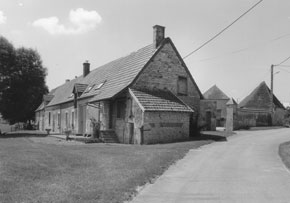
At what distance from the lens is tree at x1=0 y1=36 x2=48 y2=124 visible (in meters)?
36.2

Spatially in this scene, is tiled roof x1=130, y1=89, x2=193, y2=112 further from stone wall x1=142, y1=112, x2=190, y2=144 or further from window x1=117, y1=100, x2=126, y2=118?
window x1=117, y1=100, x2=126, y2=118

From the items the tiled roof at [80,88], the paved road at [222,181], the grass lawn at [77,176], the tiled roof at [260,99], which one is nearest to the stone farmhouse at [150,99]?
the tiled roof at [80,88]

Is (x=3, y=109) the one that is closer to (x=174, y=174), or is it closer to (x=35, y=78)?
(x=35, y=78)

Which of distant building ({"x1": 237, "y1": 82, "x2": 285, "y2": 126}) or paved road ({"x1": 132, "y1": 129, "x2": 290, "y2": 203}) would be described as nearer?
paved road ({"x1": 132, "y1": 129, "x2": 290, "y2": 203})

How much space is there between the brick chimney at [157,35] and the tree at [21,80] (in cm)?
1824

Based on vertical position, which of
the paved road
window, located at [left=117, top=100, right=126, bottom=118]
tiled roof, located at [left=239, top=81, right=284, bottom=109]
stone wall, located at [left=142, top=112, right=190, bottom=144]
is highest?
tiled roof, located at [left=239, top=81, right=284, bottom=109]

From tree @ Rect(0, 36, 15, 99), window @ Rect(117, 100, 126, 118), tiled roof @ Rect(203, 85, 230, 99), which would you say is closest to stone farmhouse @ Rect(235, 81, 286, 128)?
tiled roof @ Rect(203, 85, 230, 99)

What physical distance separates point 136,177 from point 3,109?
32.5m

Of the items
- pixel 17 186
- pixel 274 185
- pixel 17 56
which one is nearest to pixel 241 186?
pixel 274 185

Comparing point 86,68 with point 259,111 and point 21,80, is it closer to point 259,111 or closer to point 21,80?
point 21,80

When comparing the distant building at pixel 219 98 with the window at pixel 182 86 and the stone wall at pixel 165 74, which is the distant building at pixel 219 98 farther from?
the stone wall at pixel 165 74

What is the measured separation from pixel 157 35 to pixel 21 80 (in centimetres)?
1917

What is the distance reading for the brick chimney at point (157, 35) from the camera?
992 inches

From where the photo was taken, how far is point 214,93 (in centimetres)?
5944
